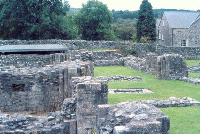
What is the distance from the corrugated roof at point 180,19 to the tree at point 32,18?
1579cm

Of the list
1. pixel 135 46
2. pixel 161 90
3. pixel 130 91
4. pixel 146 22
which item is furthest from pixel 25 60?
pixel 146 22

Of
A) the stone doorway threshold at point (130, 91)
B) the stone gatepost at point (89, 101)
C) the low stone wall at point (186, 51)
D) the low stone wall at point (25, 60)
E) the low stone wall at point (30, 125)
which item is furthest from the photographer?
the low stone wall at point (186, 51)

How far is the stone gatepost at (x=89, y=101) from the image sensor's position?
23.5 ft

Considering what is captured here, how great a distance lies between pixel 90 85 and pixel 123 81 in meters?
10.7

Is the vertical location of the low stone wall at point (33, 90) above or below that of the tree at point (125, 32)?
below

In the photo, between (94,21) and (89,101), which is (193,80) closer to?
(89,101)

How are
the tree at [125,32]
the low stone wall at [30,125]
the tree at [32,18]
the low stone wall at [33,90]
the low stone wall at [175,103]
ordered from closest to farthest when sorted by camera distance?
the low stone wall at [30,125] → the low stone wall at [175,103] → the low stone wall at [33,90] → the tree at [32,18] → the tree at [125,32]

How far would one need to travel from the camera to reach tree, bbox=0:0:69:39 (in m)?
37.4

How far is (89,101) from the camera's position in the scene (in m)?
7.18

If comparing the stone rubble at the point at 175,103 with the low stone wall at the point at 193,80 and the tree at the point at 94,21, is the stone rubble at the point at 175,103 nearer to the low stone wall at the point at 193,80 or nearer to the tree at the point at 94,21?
the low stone wall at the point at 193,80

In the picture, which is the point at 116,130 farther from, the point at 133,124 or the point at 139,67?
the point at 139,67

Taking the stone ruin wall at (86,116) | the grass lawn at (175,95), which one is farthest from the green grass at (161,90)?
the stone ruin wall at (86,116)

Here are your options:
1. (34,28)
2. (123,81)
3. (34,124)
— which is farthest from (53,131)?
(34,28)

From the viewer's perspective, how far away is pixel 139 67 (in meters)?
23.7
